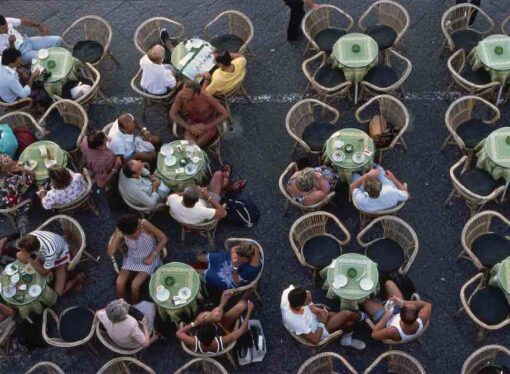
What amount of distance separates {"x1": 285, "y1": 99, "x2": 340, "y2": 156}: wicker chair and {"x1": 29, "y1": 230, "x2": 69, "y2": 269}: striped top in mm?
3444

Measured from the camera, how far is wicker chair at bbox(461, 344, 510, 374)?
23.9ft

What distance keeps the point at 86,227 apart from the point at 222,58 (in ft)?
10.3

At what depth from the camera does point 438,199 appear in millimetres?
9242

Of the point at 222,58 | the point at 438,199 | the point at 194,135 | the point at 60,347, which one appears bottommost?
the point at 60,347

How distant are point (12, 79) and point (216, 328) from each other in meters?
5.03

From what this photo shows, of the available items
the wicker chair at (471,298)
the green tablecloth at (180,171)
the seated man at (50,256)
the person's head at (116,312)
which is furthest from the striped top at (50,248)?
the wicker chair at (471,298)

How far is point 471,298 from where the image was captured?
315 inches

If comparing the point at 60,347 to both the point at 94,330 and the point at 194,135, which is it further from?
the point at 194,135

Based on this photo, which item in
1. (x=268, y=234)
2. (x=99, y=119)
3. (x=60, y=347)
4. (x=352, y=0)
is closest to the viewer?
(x=60, y=347)

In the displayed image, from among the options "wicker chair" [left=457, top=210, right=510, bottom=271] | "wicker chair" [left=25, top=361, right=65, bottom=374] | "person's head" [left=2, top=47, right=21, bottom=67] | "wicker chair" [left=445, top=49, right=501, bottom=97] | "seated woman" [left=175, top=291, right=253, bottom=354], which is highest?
"person's head" [left=2, top=47, right=21, bottom=67]

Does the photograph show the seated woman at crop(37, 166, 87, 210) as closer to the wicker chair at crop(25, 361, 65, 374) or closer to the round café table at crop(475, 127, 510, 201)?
the wicker chair at crop(25, 361, 65, 374)

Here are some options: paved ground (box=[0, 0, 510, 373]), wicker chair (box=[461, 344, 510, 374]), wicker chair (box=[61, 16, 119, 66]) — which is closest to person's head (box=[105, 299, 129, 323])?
paved ground (box=[0, 0, 510, 373])

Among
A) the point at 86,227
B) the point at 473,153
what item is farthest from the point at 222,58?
the point at 473,153

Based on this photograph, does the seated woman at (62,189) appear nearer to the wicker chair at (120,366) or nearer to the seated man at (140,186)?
the seated man at (140,186)
